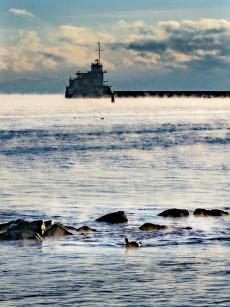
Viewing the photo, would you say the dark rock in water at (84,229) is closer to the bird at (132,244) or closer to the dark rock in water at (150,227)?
the dark rock in water at (150,227)

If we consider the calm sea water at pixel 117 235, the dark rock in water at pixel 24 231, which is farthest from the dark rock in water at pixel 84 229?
the dark rock in water at pixel 24 231

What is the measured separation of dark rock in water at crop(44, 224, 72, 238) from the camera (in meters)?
29.2

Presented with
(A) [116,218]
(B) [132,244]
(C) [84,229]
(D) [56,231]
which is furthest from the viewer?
(A) [116,218]

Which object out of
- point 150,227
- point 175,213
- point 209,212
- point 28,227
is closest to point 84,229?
point 150,227

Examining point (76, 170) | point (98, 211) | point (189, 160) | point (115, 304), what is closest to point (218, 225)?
point (98, 211)

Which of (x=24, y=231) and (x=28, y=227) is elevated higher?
(x=28, y=227)

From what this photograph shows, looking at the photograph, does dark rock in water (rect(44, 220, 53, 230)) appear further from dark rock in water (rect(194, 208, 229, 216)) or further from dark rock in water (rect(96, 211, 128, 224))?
dark rock in water (rect(194, 208, 229, 216))

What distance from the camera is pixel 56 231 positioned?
96.6 ft

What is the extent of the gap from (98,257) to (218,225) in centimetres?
728

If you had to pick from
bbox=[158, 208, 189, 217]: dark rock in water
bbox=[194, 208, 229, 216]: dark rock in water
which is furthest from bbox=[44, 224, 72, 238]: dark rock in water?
bbox=[194, 208, 229, 216]: dark rock in water

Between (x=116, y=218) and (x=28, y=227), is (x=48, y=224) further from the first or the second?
(x=116, y=218)

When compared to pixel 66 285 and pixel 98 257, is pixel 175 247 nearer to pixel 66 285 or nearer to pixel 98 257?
pixel 98 257

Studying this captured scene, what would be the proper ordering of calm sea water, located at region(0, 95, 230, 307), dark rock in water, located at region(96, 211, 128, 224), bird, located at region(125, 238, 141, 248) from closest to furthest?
1. calm sea water, located at region(0, 95, 230, 307)
2. bird, located at region(125, 238, 141, 248)
3. dark rock in water, located at region(96, 211, 128, 224)

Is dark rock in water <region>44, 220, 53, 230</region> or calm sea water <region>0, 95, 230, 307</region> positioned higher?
dark rock in water <region>44, 220, 53, 230</region>
